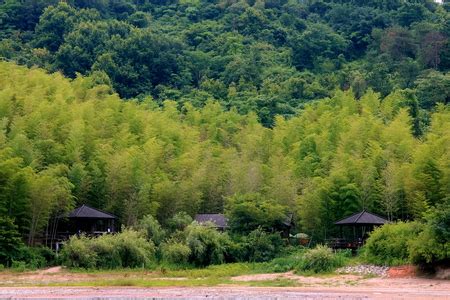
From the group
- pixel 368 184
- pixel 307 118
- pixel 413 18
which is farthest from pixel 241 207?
pixel 413 18

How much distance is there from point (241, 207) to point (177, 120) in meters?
24.9

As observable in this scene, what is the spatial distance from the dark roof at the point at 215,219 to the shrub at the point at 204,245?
3584mm

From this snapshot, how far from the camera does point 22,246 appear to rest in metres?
39.4

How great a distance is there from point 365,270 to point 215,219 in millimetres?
12146

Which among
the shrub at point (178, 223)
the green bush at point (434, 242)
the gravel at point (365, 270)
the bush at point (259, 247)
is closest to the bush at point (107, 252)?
the shrub at point (178, 223)

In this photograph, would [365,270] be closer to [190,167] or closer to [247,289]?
[247,289]

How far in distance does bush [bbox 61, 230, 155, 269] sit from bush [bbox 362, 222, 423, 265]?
12.0 m

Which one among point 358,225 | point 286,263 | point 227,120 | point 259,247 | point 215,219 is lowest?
point 286,263

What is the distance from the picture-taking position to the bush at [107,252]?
38.9 m

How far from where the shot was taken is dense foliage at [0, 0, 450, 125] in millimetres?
83500

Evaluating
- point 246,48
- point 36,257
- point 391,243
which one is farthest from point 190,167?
point 246,48

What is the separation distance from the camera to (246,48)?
103m

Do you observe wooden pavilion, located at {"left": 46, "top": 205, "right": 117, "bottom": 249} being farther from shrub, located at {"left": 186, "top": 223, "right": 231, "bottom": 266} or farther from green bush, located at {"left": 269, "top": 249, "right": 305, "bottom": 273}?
green bush, located at {"left": 269, "top": 249, "right": 305, "bottom": 273}

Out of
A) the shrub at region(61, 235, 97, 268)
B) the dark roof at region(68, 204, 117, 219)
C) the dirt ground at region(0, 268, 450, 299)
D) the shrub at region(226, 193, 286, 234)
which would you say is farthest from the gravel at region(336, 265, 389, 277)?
the dark roof at region(68, 204, 117, 219)
